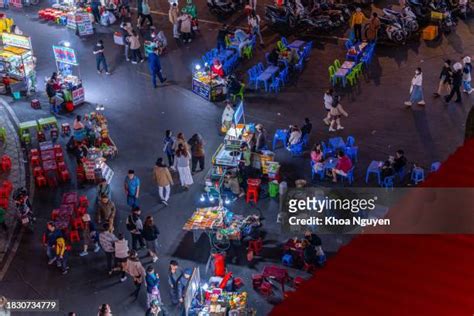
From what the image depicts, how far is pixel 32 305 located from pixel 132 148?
5.98 meters

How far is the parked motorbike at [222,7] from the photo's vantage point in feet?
93.2

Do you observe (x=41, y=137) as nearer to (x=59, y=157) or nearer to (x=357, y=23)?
(x=59, y=157)

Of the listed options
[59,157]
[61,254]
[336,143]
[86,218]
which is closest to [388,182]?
[336,143]

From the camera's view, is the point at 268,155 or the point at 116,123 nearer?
the point at 268,155

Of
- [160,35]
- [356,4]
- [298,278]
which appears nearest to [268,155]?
[298,278]

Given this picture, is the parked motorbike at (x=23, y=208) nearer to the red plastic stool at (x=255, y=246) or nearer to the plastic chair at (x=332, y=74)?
the red plastic stool at (x=255, y=246)

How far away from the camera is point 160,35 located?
2548cm

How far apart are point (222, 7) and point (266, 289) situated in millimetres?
15856

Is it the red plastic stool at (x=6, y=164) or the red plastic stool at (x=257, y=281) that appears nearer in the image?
the red plastic stool at (x=257, y=281)

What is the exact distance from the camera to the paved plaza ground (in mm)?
15781

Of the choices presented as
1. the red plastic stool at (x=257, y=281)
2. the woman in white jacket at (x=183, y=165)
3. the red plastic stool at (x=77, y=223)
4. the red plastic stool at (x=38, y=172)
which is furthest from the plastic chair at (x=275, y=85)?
the red plastic stool at (x=257, y=281)

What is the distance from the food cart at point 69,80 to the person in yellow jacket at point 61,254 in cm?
722

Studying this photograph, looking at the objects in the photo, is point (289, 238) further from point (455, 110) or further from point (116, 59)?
point (116, 59)

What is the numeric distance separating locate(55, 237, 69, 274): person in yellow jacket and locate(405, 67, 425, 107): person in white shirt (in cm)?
1075
